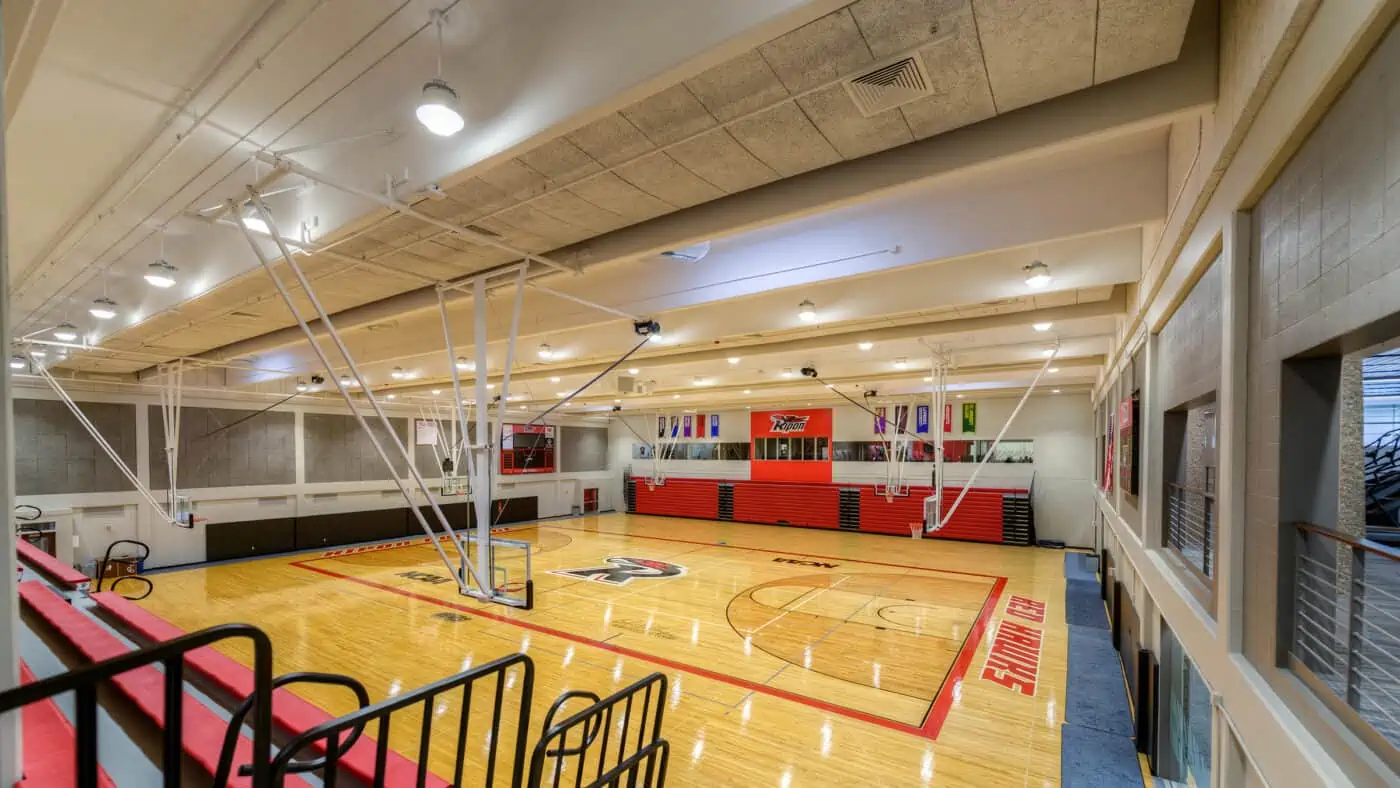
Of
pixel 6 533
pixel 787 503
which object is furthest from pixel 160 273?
pixel 787 503

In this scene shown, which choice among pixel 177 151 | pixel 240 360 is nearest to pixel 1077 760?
pixel 177 151

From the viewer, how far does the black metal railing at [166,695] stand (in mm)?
1071

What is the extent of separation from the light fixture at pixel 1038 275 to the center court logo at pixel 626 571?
7762mm

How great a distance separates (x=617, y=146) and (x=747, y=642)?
224 inches

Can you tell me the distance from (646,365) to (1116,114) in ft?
24.6

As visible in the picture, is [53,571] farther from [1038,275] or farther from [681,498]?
[681,498]

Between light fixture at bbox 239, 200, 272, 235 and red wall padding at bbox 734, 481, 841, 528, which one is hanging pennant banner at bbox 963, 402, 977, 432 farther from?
light fixture at bbox 239, 200, 272, 235

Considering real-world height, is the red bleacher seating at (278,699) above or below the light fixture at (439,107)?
below

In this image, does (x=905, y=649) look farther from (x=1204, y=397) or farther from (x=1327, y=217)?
(x=1327, y=217)

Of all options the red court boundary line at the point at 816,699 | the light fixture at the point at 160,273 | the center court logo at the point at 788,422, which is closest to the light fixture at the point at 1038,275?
the red court boundary line at the point at 816,699

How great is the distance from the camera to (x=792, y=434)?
17344mm

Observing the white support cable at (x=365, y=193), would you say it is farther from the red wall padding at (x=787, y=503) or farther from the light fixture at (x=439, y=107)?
the red wall padding at (x=787, y=503)

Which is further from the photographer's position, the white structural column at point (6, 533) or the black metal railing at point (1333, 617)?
the black metal railing at point (1333, 617)

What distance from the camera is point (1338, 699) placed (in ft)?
4.66
